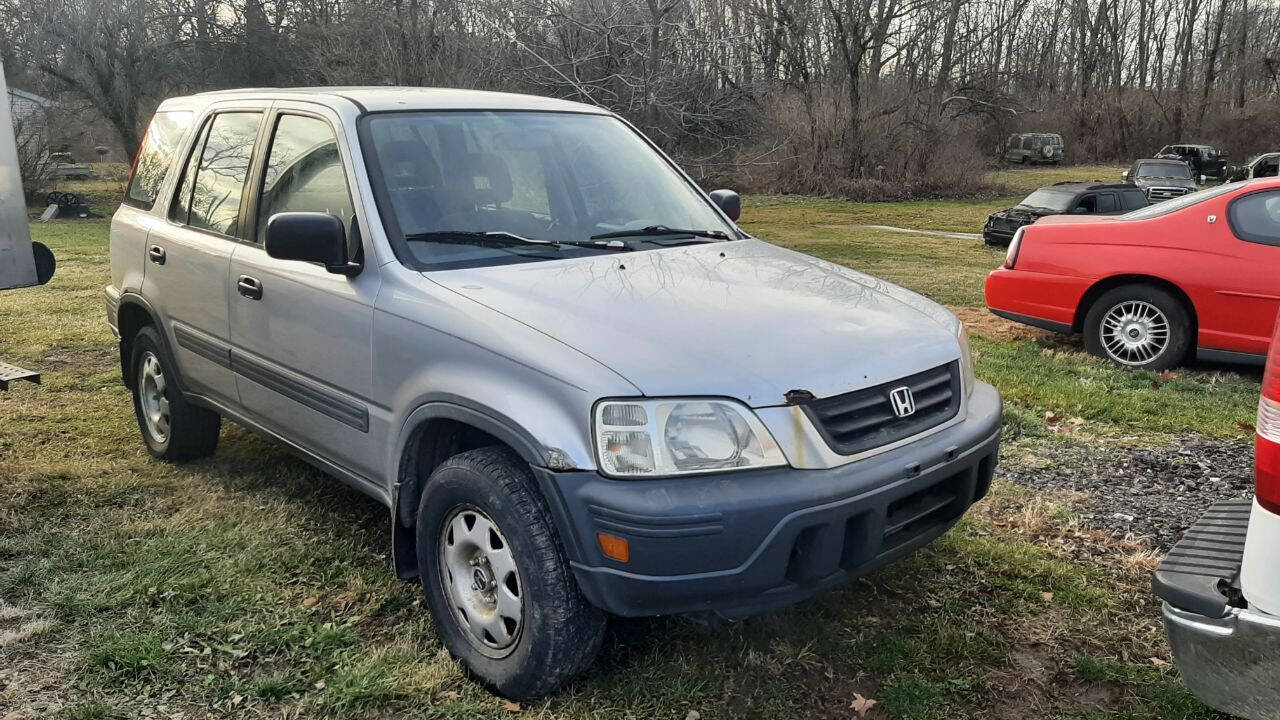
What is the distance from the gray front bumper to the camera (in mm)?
2170

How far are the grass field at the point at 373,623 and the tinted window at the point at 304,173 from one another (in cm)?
140

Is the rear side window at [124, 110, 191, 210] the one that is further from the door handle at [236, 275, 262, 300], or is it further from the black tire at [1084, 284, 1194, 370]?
the black tire at [1084, 284, 1194, 370]

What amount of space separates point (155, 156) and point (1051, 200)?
1580 centimetres

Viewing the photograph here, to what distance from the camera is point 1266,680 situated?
7.14 ft

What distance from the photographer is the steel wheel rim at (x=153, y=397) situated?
512cm

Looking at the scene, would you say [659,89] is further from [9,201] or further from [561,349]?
[561,349]

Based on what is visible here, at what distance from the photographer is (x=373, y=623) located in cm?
364

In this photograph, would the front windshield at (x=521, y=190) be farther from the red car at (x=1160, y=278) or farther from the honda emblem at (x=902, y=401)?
the red car at (x=1160, y=278)

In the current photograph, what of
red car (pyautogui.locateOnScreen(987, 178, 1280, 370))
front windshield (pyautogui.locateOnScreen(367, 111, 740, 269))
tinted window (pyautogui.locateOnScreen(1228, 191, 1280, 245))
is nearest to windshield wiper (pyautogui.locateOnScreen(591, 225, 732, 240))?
front windshield (pyautogui.locateOnScreen(367, 111, 740, 269))

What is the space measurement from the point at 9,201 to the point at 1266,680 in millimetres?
5100

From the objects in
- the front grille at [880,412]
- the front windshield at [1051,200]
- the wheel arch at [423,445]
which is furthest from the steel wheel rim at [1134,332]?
the front windshield at [1051,200]

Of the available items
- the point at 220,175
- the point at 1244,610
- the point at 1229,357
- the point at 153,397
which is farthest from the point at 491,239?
the point at 1229,357

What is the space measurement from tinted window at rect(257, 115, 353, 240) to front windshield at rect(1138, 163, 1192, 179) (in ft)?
90.0

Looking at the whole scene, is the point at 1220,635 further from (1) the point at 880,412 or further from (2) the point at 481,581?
(2) the point at 481,581
